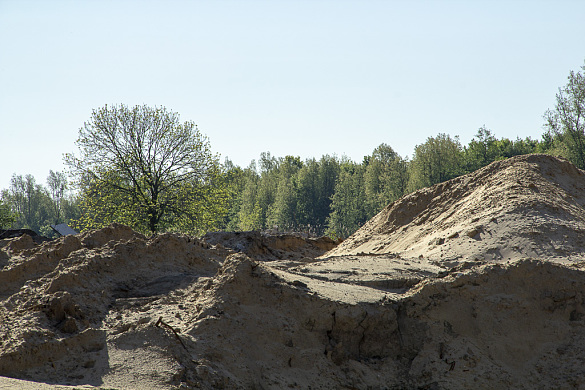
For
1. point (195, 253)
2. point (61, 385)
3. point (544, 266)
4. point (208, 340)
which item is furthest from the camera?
point (195, 253)

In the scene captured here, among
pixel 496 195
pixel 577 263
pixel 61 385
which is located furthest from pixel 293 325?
pixel 496 195

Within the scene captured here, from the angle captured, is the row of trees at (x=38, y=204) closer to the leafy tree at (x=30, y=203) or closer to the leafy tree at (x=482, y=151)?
the leafy tree at (x=30, y=203)

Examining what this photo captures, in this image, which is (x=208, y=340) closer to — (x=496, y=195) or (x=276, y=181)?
(x=496, y=195)

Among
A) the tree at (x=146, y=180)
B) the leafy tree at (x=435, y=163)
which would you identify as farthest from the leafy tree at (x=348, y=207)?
the tree at (x=146, y=180)

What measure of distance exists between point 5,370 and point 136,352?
1320 mm

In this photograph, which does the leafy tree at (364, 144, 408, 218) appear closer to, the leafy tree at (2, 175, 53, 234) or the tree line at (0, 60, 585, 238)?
the tree line at (0, 60, 585, 238)

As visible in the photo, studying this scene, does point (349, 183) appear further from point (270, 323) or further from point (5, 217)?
point (270, 323)

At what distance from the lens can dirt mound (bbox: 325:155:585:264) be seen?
453 inches

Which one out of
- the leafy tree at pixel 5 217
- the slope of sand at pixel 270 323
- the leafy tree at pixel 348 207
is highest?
the leafy tree at pixel 348 207

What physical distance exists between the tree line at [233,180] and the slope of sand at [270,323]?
1373 centimetres

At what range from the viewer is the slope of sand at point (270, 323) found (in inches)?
224

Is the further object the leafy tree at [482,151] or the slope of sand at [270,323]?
the leafy tree at [482,151]

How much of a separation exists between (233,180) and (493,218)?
29481 millimetres

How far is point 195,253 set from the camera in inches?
368
